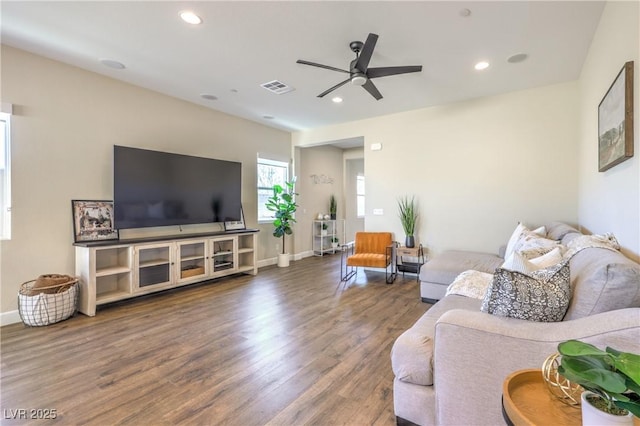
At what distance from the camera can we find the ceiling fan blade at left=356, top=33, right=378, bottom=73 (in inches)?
97.3

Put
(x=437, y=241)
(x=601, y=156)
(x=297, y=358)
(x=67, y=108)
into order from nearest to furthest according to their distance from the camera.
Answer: (x=297, y=358), (x=601, y=156), (x=67, y=108), (x=437, y=241)

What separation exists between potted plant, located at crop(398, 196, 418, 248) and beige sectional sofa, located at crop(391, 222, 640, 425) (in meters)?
3.35

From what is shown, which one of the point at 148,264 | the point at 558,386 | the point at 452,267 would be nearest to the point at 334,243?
the point at 452,267

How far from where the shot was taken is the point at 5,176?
10.5 ft

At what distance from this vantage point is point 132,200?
3873 millimetres

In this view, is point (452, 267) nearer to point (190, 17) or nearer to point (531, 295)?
point (531, 295)

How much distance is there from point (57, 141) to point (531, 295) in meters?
4.79

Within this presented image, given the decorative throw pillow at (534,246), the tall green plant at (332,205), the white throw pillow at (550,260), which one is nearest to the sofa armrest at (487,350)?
the white throw pillow at (550,260)

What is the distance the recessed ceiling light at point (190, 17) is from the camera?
2.52 m

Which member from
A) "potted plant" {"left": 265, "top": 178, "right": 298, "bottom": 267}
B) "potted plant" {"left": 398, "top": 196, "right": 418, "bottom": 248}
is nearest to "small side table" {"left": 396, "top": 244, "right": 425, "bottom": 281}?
"potted plant" {"left": 398, "top": 196, "right": 418, "bottom": 248}

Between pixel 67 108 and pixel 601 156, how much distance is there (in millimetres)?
5709

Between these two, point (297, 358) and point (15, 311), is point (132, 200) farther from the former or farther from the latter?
point (297, 358)

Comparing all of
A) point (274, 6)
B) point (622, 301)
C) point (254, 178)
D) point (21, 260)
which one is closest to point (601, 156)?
point (622, 301)

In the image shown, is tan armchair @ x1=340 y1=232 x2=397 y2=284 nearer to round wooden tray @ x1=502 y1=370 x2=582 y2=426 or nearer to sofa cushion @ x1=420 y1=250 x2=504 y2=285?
sofa cushion @ x1=420 y1=250 x2=504 y2=285
